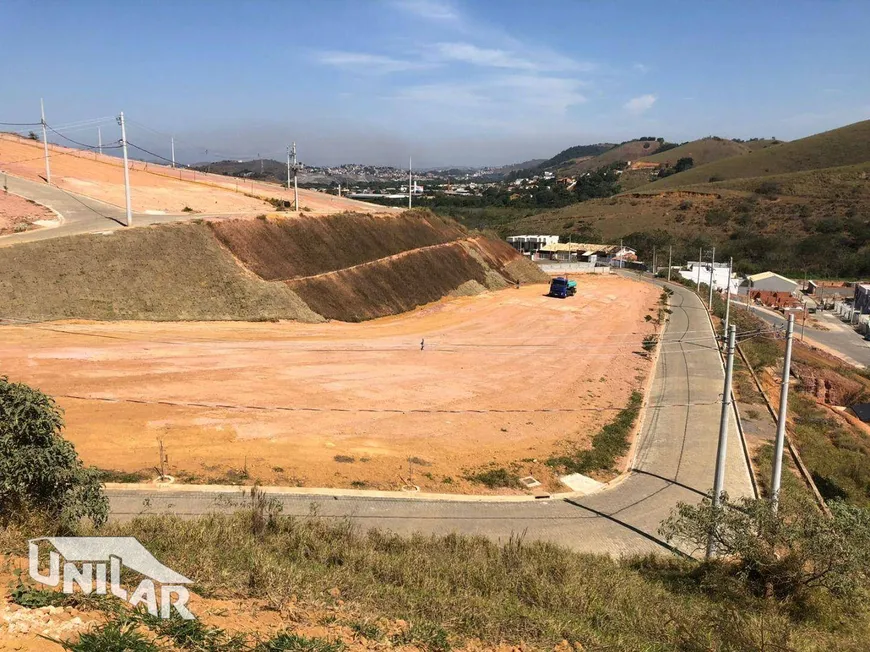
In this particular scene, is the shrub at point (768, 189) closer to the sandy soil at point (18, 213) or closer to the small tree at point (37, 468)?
the sandy soil at point (18, 213)

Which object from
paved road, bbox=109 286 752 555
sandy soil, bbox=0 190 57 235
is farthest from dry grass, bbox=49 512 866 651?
sandy soil, bbox=0 190 57 235

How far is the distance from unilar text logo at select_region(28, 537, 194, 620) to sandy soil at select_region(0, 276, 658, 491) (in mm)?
7392

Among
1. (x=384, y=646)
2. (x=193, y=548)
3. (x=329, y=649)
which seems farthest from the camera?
(x=193, y=548)

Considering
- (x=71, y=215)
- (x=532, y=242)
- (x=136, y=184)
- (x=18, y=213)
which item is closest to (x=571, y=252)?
(x=532, y=242)

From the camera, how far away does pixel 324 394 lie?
74.3 feet

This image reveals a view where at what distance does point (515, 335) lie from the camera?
3747 cm

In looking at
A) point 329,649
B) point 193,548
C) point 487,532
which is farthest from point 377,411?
point 329,649

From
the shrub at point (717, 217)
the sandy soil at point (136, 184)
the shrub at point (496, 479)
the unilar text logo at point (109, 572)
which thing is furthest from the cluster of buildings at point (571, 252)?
the unilar text logo at point (109, 572)

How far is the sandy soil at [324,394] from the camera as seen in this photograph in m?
16.6

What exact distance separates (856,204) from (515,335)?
3650 inches

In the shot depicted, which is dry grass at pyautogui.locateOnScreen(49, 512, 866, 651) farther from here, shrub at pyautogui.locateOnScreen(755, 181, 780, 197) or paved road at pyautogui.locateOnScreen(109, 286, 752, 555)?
shrub at pyautogui.locateOnScreen(755, 181, 780, 197)

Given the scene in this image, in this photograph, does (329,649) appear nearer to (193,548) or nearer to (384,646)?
(384,646)

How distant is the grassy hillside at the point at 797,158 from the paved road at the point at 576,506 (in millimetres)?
135752

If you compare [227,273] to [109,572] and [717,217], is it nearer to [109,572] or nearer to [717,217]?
[109,572]
